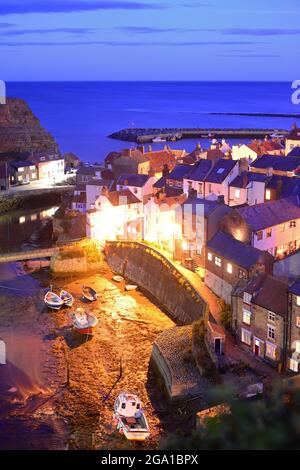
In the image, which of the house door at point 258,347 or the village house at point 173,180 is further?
the village house at point 173,180

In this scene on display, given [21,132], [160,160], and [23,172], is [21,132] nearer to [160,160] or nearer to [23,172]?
[23,172]

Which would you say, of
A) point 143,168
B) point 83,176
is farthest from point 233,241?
point 83,176

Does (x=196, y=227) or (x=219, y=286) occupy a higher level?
(x=196, y=227)

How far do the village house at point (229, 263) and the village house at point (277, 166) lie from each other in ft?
31.1

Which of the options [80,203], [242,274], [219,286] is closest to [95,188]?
[80,203]

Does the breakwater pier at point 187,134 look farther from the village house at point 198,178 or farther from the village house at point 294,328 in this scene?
the village house at point 294,328

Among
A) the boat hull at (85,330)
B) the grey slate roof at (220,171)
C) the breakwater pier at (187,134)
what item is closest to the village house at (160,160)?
the grey slate roof at (220,171)

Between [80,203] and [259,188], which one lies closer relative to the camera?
[259,188]

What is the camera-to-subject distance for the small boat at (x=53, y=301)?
22.8 m

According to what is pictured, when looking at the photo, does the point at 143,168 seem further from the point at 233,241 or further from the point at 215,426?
the point at 215,426

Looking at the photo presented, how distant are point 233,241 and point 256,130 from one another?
6935 cm

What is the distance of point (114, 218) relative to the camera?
2973cm

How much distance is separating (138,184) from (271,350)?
16995 millimetres
